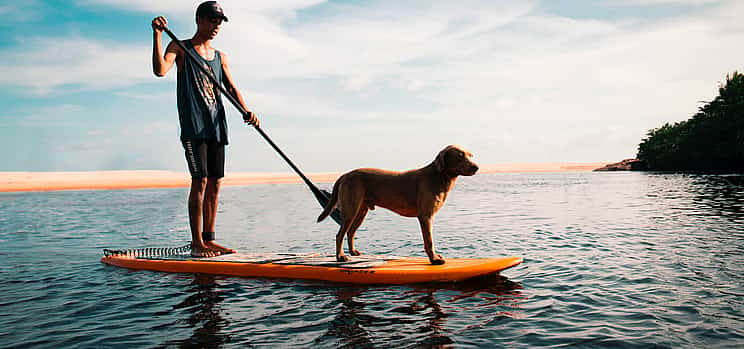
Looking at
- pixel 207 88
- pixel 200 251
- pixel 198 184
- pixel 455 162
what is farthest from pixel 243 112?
pixel 455 162

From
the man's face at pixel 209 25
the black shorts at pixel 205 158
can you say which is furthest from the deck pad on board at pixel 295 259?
the man's face at pixel 209 25

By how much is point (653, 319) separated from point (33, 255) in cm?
1157

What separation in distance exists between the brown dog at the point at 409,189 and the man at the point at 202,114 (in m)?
2.04

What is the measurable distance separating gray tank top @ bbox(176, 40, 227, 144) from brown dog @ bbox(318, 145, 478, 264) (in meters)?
2.21

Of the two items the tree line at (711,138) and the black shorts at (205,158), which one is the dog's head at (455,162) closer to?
the black shorts at (205,158)

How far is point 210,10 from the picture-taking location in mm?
7535

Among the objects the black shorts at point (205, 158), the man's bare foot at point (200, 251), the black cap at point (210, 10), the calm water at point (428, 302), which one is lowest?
the calm water at point (428, 302)

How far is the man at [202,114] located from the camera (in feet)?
24.2

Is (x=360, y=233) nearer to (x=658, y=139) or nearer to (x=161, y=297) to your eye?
(x=161, y=297)

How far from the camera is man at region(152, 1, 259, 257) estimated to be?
24.2 ft

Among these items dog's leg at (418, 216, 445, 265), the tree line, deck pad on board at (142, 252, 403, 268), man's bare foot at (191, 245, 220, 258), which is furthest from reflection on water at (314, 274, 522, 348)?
the tree line

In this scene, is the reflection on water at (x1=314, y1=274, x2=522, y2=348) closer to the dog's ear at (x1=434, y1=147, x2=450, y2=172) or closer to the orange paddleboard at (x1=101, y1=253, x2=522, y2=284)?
the orange paddleboard at (x1=101, y1=253, x2=522, y2=284)

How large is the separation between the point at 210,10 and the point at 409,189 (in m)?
4.13

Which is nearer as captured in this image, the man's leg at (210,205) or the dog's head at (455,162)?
the dog's head at (455,162)
